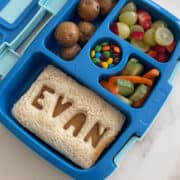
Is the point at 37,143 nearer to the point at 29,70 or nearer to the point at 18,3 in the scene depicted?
the point at 29,70

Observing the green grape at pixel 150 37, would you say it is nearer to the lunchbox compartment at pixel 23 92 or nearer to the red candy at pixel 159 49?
the red candy at pixel 159 49

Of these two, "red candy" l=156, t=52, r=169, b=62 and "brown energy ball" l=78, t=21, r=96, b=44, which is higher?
"red candy" l=156, t=52, r=169, b=62

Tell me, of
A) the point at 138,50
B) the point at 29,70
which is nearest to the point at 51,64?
the point at 29,70

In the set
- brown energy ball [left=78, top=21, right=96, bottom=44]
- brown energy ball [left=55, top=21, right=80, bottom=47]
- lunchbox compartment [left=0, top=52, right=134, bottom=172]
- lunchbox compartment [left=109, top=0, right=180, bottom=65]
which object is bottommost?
lunchbox compartment [left=0, top=52, right=134, bottom=172]

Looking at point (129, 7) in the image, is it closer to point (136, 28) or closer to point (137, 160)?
point (136, 28)

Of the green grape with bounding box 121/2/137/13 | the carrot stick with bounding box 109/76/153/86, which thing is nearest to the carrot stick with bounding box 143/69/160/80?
the carrot stick with bounding box 109/76/153/86

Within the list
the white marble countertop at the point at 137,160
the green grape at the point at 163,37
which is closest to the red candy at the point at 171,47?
the green grape at the point at 163,37

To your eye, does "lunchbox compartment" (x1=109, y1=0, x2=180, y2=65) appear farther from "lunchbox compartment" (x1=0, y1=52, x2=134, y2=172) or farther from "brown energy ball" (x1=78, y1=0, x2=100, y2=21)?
"lunchbox compartment" (x1=0, y1=52, x2=134, y2=172)
